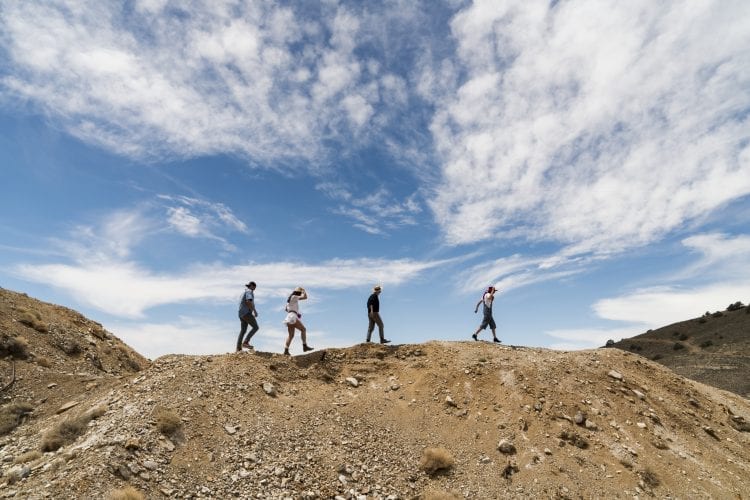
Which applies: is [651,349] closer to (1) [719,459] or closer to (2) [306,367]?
(1) [719,459]

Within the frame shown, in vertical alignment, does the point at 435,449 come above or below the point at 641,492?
above

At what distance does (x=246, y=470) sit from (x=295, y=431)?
6.14ft

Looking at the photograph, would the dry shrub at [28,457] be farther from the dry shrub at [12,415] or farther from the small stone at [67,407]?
the dry shrub at [12,415]

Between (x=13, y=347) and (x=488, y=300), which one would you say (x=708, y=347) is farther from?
(x=13, y=347)

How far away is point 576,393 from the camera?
14766 millimetres

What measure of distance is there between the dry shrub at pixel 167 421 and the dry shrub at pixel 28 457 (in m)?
2.72

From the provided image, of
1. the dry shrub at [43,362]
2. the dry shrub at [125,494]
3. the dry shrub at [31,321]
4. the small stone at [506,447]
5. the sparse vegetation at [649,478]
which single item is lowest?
the sparse vegetation at [649,478]

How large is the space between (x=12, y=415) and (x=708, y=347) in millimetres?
63567

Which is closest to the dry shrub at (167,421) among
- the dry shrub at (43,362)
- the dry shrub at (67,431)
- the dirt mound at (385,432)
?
the dirt mound at (385,432)

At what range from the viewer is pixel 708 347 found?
5156cm

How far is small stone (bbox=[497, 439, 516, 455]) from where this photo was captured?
1229cm

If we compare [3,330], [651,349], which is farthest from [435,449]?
[651,349]

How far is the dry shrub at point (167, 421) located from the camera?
35.9ft

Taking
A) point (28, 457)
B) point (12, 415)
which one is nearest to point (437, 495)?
point (28, 457)
